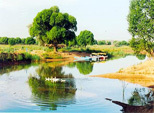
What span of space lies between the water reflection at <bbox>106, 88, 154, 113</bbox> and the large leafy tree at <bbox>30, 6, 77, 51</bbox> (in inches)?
1755

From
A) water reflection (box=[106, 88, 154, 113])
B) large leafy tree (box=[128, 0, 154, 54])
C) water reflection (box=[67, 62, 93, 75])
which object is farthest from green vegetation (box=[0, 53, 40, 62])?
water reflection (box=[106, 88, 154, 113])

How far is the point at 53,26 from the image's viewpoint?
218ft

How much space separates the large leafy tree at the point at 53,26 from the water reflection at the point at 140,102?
4457 cm

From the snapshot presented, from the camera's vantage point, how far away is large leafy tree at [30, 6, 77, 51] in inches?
2498

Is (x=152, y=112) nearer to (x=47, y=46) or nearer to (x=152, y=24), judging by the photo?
(x=152, y=24)

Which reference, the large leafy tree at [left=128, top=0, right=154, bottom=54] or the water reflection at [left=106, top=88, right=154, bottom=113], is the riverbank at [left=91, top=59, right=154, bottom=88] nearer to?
the water reflection at [left=106, top=88, right=154, bottom=113]

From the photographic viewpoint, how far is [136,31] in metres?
41.7

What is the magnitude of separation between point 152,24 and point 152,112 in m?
29.3

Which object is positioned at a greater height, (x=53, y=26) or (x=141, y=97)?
(x=53, y=26)

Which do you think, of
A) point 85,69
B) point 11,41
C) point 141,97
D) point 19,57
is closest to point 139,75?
point 141,97

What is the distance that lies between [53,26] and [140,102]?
172 feet

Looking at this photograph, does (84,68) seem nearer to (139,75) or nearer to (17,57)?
(139,75)

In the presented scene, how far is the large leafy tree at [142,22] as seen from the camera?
1554 inches

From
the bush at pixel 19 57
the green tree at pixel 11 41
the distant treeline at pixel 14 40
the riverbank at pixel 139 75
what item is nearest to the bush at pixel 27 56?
Result: the bush at pixel 19 57
